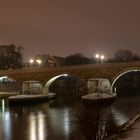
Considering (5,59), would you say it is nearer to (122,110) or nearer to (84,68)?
(84,68)

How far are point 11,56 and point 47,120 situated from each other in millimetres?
36202

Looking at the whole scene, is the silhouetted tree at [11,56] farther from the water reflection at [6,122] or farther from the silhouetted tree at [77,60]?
the water reflection at [6,122]

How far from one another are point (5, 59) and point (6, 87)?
45.8 ft

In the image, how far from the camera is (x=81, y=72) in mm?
36594

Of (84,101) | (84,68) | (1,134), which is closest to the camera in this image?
(1,134)

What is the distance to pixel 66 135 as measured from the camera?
17625mm

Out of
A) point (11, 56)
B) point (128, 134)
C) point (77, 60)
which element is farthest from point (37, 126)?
point (77, 60)

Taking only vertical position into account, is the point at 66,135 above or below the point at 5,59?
below

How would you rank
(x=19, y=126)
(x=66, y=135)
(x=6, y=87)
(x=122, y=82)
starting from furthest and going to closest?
(x=122, y=82) < (x=6, y=87) < (x=19, y=126) < (x=66, y=135)

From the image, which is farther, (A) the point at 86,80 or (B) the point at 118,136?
(A) the point at 86,80

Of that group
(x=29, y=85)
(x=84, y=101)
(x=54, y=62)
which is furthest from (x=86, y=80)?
(x=54, y=62)

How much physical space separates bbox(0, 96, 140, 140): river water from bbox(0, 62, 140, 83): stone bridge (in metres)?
4.80

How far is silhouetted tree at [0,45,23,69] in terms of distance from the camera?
55.9 m

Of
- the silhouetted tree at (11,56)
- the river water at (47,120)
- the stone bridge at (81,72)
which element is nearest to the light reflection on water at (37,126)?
the river water at (47,120)
